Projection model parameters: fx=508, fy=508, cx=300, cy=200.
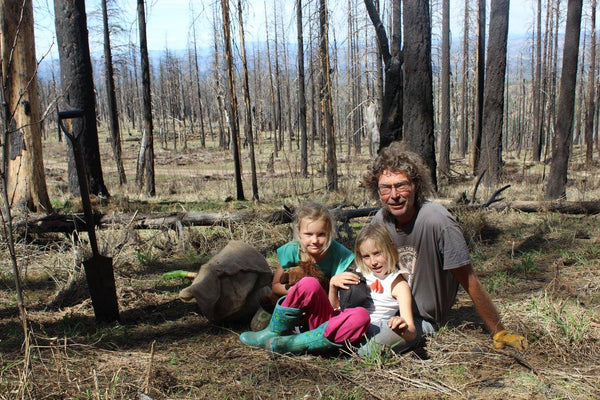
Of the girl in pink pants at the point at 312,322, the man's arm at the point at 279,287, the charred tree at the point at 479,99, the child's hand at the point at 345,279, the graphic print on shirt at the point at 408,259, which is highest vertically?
the charred tree at the point at 479,99

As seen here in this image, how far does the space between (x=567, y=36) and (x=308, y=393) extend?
8.77 meters

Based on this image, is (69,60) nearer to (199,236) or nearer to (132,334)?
(199,236)

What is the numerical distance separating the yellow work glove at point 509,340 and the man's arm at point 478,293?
0.03m

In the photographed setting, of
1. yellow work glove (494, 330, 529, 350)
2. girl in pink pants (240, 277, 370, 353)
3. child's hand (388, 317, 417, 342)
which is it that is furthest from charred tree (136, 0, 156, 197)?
yellow work glove (494, 330, 529, 350)

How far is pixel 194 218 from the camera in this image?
645 centimetres

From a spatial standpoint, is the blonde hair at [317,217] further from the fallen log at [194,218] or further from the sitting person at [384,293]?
the fallen log at [194,218]

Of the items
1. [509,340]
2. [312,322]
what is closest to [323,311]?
[312,322]

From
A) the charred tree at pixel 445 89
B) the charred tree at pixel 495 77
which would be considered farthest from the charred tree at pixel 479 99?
the charred tree at pixel 495 77

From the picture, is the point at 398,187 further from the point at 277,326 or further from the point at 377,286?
the point at 277,326

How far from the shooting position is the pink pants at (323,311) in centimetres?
298

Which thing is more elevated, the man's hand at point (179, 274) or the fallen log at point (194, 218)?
the fallen log at point (194, 218)

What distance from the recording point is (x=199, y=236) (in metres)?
6.38

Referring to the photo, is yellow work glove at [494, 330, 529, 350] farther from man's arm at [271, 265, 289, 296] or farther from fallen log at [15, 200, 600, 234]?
fallen log at [15, 200, 600, 234]

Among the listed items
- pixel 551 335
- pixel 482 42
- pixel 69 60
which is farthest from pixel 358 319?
pixel 482 42
